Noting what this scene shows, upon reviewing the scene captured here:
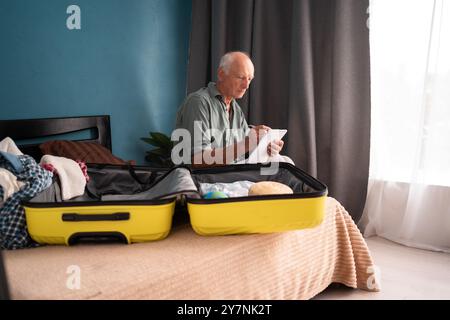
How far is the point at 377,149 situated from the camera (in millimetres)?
2641

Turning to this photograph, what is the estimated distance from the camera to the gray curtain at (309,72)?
2596 mm

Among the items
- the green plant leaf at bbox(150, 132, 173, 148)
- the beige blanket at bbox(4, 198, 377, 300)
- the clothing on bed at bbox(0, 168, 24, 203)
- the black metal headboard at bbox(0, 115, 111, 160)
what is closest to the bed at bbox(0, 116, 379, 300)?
the beige blanket at bbox(4, 198, 377, 300)

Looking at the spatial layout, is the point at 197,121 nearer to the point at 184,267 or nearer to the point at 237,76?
the point at 237,76

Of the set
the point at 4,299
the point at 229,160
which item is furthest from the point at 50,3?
the point at 4,299

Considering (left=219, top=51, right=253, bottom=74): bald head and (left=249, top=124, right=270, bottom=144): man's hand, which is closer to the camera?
(left=249, top=124, right=270, bottom=144): man's hand

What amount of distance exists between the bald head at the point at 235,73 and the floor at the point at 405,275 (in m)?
1.17

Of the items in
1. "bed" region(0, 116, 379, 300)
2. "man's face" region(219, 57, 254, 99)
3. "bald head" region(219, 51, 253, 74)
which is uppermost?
"bald head" region(219, 51, 253, 74)

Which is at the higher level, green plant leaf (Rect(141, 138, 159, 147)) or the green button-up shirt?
the green button-up shirt

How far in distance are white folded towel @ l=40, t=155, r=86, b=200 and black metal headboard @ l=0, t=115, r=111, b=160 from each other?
2.68ft

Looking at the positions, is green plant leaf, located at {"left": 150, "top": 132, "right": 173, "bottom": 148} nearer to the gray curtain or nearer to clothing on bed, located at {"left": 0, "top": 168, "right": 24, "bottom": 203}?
the gray curtain

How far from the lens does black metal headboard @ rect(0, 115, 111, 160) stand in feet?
6.62

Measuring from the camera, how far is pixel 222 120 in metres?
2.29

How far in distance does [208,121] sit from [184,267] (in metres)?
1.29

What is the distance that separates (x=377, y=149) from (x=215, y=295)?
1.95m
